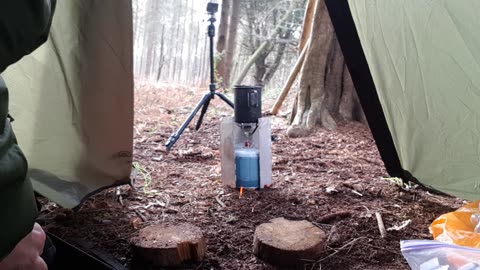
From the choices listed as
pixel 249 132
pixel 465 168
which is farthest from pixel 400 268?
pixel 249 132

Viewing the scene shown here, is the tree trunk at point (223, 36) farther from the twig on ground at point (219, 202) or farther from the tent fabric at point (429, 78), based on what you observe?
the tent fabric at point (429, 78)

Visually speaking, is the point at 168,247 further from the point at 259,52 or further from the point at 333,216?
the point at 259,52

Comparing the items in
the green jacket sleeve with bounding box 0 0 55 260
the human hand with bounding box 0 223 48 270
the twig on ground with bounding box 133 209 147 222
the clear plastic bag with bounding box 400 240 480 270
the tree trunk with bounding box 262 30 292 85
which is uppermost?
the tree trunk with bounding box 262 30 292 85

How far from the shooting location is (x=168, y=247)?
131 centimetres

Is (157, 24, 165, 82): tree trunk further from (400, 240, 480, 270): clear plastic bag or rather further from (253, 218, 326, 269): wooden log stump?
(400, 240, 480, 270): clear plastic bag

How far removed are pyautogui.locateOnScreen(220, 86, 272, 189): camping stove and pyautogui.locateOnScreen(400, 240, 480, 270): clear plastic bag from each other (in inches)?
43.2

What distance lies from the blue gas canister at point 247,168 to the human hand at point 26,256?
4.52 feet

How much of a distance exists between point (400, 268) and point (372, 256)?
104 mm

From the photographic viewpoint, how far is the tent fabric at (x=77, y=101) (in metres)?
1.52

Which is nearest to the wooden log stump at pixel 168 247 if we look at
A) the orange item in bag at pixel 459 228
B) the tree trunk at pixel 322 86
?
the orange item in bag at pixel 459 228

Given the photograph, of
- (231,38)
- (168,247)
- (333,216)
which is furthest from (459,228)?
(231,38)

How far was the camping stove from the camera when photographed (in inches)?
78.9

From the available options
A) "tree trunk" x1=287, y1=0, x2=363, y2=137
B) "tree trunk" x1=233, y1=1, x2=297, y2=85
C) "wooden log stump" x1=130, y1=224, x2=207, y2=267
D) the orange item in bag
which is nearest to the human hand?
"wooden log stump" x1=130, y1=224, x2=207, y2=267

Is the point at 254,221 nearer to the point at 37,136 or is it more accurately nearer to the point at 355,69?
the point at 355,69
